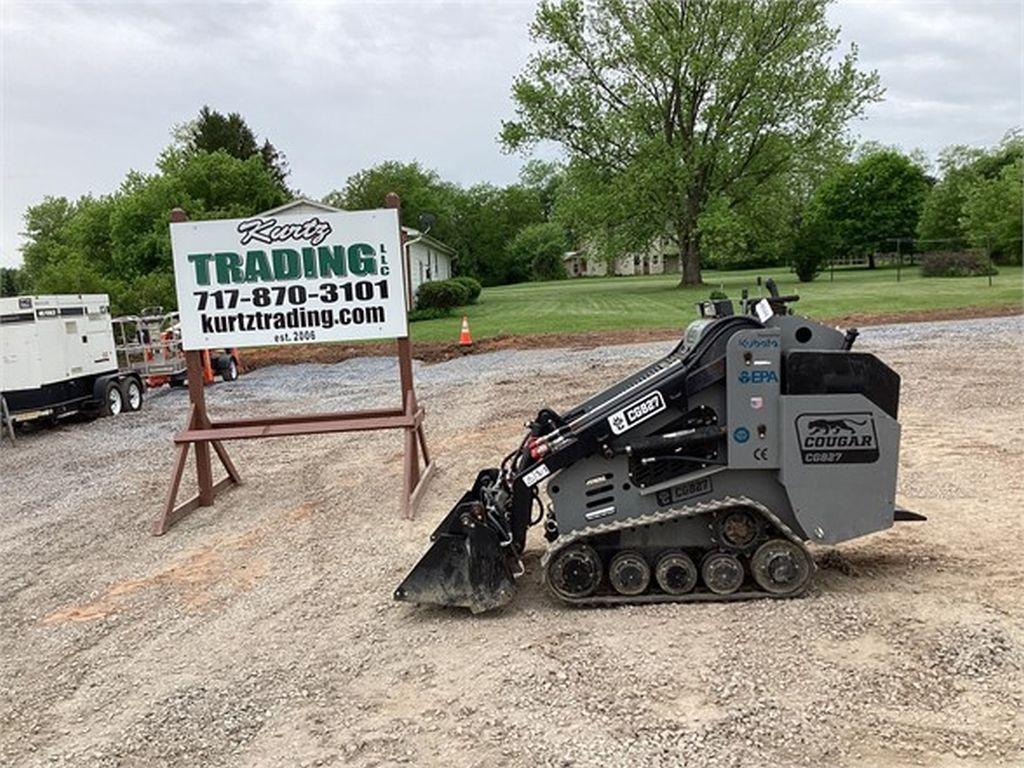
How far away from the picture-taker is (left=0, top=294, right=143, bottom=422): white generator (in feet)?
44.2

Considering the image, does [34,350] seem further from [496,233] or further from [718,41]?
[496,233]

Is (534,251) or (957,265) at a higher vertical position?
(534,251)

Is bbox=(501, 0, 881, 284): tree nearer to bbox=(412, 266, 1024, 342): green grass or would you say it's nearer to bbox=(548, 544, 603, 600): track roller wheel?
bbox=(412, 266, 1024, 342): green grass

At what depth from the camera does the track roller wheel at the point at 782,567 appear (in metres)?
4.63

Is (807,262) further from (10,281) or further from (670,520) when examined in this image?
(10,281)

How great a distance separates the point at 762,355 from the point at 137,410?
14.7 metres

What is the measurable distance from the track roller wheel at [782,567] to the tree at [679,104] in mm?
36285

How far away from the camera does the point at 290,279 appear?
25.6 ft

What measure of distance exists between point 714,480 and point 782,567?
608mm

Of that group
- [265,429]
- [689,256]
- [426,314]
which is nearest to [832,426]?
[265,429]

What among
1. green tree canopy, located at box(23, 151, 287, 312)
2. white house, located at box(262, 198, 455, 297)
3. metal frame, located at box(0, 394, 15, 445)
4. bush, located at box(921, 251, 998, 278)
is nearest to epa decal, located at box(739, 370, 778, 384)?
metal frame, located at box(0, 394, 15, 445)

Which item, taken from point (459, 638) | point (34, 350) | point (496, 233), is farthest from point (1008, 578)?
point (496, 233)

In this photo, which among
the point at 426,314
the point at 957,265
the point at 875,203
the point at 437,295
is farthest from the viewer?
the point at 875,203

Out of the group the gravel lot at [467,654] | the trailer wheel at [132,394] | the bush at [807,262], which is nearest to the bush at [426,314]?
the trailer wheel at [132,394]
